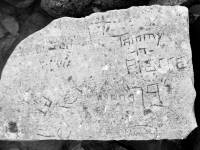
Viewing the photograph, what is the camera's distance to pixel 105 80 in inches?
59.2

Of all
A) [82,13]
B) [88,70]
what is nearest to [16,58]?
[88,70]

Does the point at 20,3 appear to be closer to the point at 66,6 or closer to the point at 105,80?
the point at 66,6

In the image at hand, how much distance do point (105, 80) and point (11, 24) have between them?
1.09 metres

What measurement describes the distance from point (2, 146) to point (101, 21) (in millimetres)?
1285

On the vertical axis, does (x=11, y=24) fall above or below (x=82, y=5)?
below

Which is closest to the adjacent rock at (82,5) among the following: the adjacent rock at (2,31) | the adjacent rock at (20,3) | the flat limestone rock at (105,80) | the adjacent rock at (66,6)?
the adjacent rock at (66,6)

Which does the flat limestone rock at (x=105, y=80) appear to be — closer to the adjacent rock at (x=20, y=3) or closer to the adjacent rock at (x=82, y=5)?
the adjacent rock at (x=82, y=5)

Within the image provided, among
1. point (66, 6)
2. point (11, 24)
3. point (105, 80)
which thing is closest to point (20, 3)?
point (11, 24)

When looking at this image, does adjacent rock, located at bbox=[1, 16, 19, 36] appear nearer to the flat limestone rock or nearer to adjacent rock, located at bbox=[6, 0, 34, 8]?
adjacent rock, located at bbox=[6, 0, 34, 8]

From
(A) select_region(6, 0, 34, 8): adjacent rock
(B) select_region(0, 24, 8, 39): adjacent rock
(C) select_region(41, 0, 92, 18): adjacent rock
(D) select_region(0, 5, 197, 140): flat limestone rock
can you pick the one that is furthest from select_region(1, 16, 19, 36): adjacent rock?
(D) select_region(0, 5, 197, 140): flat limestone rock

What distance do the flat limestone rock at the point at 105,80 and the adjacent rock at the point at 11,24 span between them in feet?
2.05

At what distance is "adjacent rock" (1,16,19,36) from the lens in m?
2.19

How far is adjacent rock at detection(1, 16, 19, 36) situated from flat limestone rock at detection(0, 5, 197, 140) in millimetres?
624

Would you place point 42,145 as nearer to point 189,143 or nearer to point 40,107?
point 40,107
